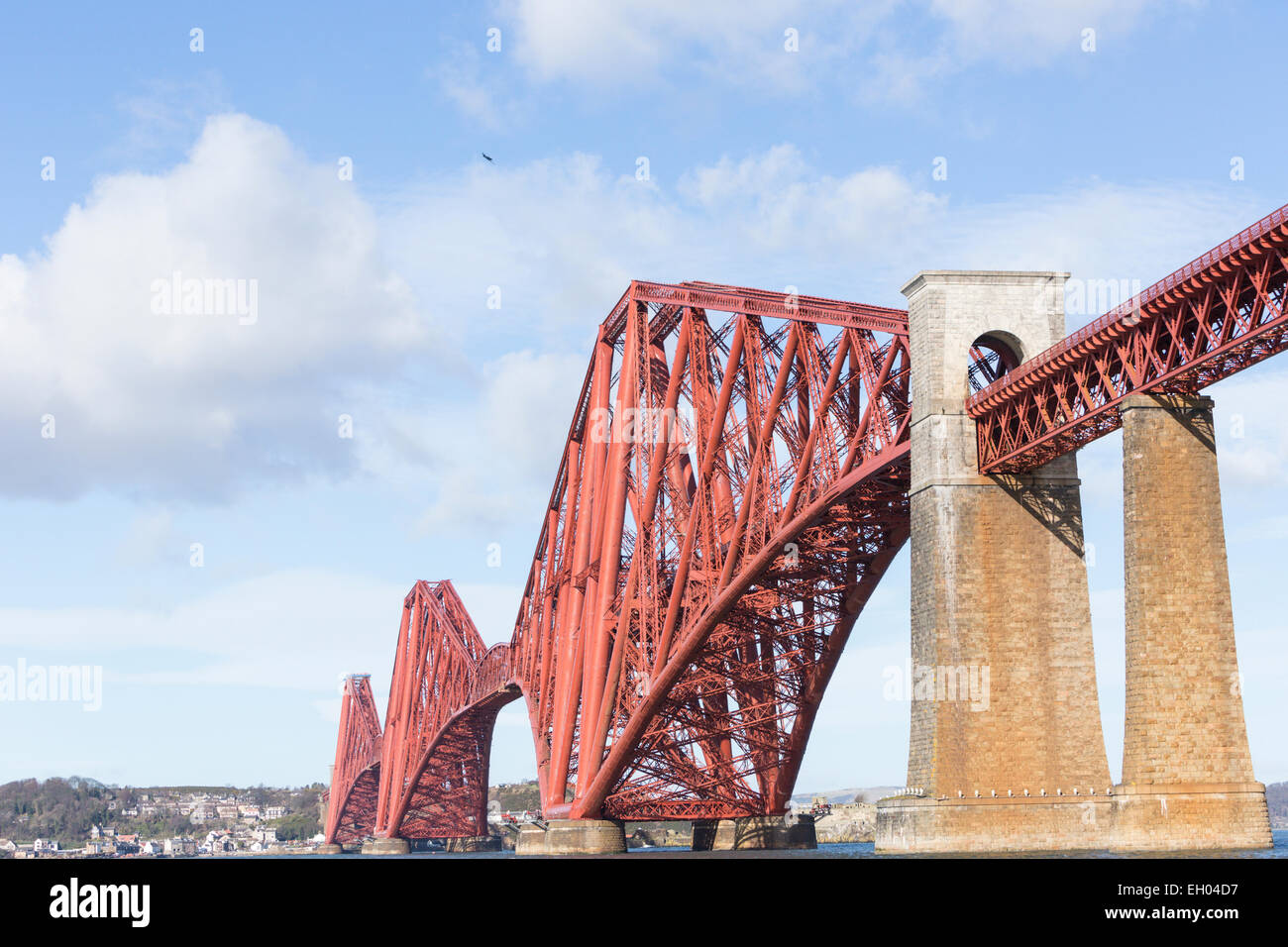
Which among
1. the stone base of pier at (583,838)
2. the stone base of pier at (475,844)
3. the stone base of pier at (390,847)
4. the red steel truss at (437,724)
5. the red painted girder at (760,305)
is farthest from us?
the stone base of pier at (475,844)

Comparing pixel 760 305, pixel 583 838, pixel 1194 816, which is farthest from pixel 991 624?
pixel 583 838

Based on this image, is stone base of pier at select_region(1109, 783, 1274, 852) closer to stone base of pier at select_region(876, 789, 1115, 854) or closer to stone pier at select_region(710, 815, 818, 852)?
stone base of pier at select_region(876, 789, 1115, 854)

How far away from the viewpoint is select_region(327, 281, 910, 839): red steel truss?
66.9m

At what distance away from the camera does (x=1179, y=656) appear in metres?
43.4

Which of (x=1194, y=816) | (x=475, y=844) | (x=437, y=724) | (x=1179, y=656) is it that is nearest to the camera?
(x=1194, y=816)

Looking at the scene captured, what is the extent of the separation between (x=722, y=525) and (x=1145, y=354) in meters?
36.9

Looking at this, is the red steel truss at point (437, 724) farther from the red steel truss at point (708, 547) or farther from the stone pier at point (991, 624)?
the stone pier at point (991, 624)

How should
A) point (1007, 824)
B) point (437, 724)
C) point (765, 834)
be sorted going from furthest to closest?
point (437, 724), point (765, 834), point (1007, 824)

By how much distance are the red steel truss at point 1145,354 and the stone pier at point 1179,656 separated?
5.46 feet

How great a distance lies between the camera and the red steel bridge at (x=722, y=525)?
61.9 metres

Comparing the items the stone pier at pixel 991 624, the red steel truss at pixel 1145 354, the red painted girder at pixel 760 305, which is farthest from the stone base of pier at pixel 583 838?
the red steel truss at pixel 1145 354

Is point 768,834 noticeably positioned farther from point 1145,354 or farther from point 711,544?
point 1145,354
